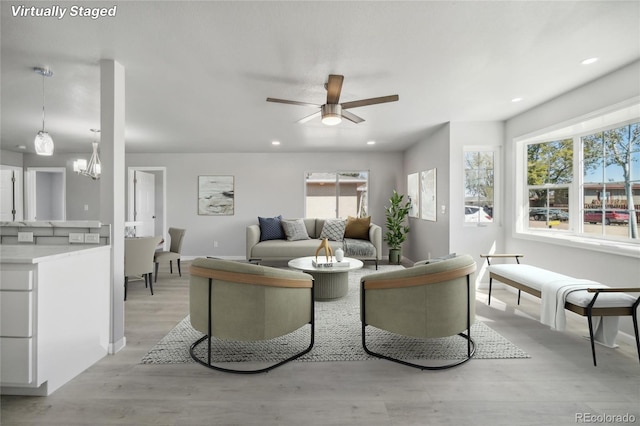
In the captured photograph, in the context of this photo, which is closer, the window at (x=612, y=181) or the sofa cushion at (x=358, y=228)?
the window at (x=612, y=181)

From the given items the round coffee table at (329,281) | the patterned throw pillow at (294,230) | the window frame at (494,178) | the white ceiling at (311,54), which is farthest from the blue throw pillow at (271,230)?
the window frame at (494,178)

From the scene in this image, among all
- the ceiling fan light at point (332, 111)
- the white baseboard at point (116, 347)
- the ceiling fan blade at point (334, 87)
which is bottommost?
the white baseboard at point (116, 347)

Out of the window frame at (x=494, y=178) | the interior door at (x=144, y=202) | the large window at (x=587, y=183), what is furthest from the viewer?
the interior door at (x=144, y=202)

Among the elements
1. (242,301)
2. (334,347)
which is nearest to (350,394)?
(334,347)

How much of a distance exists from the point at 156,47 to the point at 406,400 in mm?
2990

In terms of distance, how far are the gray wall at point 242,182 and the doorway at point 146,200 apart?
0.46 ft

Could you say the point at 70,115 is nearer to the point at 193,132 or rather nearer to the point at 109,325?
the point at 193,132

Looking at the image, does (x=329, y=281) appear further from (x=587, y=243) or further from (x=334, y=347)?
(x=587, y=243)

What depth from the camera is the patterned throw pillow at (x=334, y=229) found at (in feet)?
19.9

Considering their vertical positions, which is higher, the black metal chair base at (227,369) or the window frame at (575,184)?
the window frame at (575,184)

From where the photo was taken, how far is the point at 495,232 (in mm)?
4461

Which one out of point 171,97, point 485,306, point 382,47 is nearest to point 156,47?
point 171,97

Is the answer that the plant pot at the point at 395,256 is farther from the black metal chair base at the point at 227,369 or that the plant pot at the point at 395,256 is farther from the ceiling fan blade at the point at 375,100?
the black metal chair base at the point at 227,369

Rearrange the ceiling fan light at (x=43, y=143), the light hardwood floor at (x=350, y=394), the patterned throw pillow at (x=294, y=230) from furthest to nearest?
1. the patterned throw pillow at (x=294, y=230)
2. the ceiling fan light at (x=43, y=143)
3. the light hardwood floor at (x=350, y=394)
